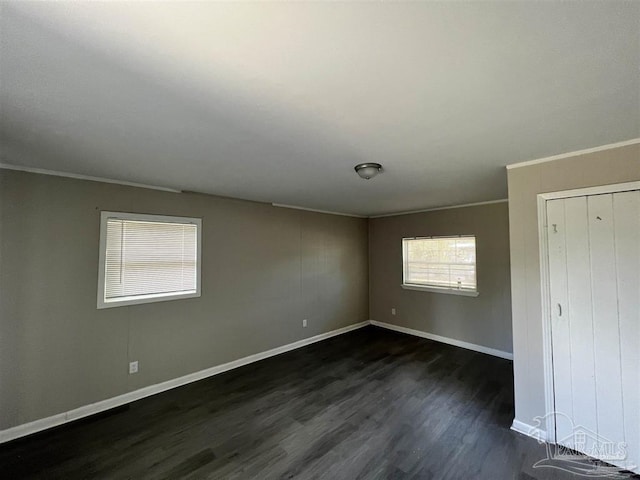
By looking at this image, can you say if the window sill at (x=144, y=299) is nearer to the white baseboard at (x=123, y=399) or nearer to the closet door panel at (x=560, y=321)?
the white baseboard at (x=123, y=399)

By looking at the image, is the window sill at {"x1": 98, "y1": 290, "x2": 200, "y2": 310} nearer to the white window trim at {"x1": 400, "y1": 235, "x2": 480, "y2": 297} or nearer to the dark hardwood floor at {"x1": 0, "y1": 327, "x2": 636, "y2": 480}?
the dark hardwood floor at {"x1": 0, "y1": 327, "x2": 636, "y2": 480}

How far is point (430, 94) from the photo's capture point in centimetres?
135

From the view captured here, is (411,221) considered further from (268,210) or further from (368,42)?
(368,42)

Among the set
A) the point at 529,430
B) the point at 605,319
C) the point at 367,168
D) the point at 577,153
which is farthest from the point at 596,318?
the point at 367,168

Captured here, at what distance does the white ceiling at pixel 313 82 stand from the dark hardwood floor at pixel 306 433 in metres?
2.42

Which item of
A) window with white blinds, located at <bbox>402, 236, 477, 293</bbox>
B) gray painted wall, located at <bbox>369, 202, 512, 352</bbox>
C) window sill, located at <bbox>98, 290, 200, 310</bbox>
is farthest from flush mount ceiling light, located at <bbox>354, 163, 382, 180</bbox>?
window with white blinds, located at <bbox>402, 236, 477, 293</bbox>

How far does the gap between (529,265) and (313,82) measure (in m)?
2.41

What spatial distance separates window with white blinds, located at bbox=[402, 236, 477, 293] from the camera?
14.7ft

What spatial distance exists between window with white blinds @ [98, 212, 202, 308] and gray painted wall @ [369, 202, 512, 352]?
369 cm

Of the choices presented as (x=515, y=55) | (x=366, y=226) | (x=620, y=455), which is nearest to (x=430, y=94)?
(x=515, y=55)

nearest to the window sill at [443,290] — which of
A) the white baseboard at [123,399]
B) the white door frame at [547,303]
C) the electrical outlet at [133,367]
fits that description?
the white door frame at [547,303]

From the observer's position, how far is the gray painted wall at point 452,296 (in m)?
4.08

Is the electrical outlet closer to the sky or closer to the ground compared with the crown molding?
closer to the ground

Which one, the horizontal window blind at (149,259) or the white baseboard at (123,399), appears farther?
the horizontal window blind at (149,259)
